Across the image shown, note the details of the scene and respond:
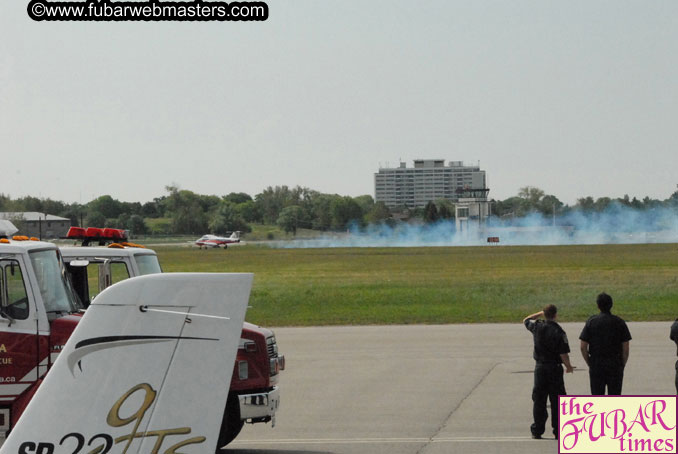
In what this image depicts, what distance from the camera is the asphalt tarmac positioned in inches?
494

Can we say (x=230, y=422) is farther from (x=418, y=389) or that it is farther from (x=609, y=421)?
(x=418, y=389)

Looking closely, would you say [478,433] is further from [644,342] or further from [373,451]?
[644,342]

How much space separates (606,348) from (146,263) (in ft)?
21.2

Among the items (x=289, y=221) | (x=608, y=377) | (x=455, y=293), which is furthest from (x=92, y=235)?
(x=289, y=221)

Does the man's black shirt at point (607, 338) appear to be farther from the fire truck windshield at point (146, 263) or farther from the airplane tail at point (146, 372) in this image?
the airplane tail at point (146, 372)

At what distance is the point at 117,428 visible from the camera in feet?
17.2

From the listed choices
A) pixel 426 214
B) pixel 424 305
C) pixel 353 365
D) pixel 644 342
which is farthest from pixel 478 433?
pixel 426 214

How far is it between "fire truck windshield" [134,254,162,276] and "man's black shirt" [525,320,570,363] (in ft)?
18.1

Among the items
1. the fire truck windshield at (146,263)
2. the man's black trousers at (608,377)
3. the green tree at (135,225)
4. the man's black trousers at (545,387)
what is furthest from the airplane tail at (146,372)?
the green tree at (135,225)

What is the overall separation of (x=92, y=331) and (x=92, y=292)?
10.3 meters

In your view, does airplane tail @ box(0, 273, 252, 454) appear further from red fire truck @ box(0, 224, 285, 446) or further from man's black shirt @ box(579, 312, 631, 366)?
man's black shirt @ box(579, 312, 631, 366)

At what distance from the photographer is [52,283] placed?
9.84 metres

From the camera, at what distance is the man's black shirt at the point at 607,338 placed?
466 inches

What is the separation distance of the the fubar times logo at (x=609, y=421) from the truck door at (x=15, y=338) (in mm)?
5105
